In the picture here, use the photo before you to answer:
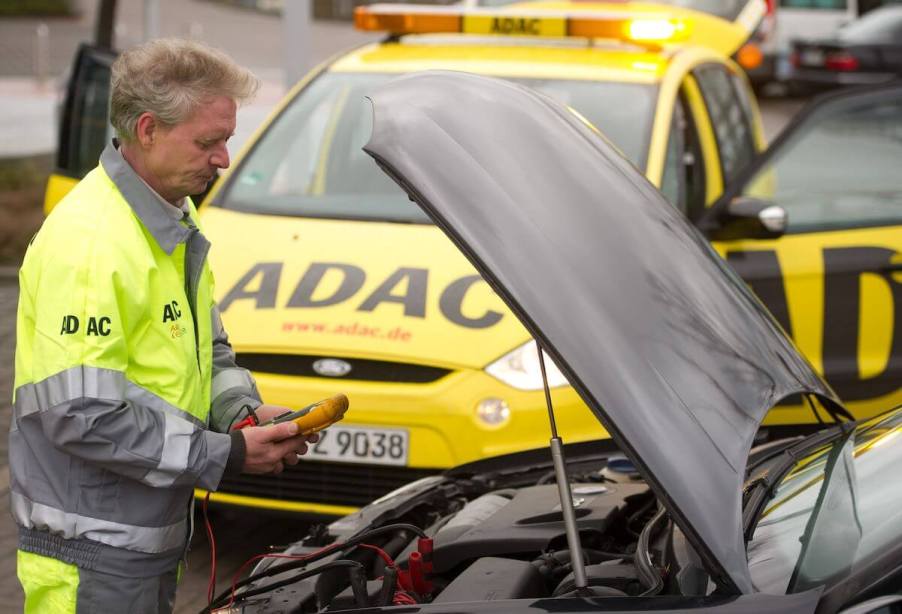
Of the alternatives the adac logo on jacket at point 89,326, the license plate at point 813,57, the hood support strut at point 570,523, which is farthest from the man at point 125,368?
the license plate at point 813,57

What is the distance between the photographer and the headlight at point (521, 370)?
4.88 metres

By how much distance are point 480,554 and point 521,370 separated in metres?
1.78

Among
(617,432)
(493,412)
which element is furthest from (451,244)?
(617,432)

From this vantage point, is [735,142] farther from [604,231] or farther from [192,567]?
[604,231]

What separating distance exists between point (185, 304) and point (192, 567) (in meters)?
2.43

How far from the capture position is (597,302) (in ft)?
8.50

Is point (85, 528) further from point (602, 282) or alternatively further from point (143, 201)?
point (602, 282)

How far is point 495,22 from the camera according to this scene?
6.61 meters

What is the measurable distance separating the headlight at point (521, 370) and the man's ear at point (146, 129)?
2.25 metres

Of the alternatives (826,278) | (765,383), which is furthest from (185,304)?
(826,278)

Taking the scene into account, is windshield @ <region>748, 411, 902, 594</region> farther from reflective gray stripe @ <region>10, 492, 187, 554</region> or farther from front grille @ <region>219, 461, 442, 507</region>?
front grille @ <region>219, 461, 442, 507</region>

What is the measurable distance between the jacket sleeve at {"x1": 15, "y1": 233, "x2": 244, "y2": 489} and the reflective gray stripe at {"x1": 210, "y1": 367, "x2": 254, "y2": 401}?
46 cm

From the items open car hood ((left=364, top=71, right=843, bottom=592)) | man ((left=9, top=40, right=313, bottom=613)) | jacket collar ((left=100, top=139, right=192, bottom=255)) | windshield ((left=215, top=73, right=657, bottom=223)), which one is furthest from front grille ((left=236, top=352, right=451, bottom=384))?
jacket collar ((left=100, top=139, right=192, bottom=255))

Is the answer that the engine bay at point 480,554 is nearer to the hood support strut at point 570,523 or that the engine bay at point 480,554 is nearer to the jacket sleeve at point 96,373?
the hood support strut at point 570,523
